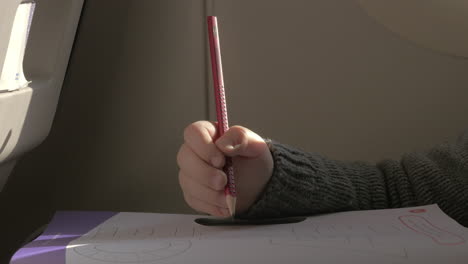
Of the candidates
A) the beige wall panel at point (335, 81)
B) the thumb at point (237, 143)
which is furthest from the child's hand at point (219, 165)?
the beige wall panel at point (335, 81)

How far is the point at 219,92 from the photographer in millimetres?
455

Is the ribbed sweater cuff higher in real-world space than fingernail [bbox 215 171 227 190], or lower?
lower

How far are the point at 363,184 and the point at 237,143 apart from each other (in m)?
0.16

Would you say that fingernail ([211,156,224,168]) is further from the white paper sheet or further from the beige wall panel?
the beige wall panel

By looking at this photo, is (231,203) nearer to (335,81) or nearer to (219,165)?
(219,165)

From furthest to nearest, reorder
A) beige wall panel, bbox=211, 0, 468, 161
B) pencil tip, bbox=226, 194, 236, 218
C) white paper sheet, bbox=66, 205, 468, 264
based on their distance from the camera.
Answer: beige wall panel, bbox=211, 0, 468, 161, pencil tip, bbox=226, 194, 236, 218, white paper sheet, bbox=66, 205, 468, 264

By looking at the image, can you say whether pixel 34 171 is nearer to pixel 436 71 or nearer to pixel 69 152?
pixel 69 152

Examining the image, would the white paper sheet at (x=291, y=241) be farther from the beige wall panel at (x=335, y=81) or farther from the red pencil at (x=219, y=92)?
the beige wall panel at (x=335, y=81)

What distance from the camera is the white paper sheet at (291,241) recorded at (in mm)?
338

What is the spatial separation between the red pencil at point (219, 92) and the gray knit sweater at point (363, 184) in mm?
44

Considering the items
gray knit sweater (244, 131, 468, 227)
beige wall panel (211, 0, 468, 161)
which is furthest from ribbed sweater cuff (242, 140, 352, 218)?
beige wall panel (211, 0, 468, 161)

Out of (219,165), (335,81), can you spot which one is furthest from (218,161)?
(335,81)

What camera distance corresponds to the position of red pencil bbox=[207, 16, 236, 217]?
Result: 1.46 ft

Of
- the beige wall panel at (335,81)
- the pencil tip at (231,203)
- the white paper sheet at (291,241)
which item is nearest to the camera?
the white paper sheet at (291,241)
